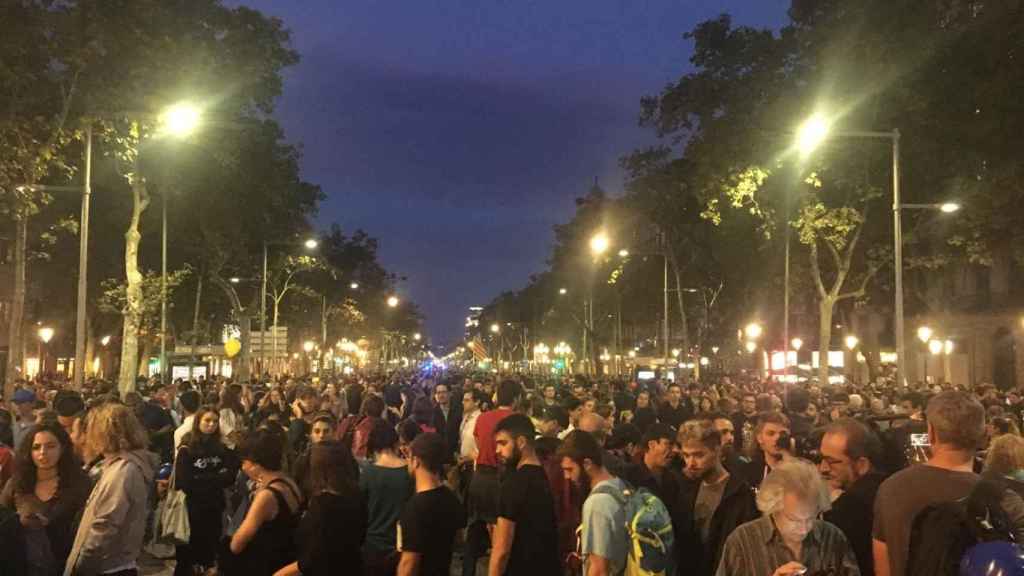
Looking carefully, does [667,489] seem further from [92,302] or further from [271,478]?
[92,302]

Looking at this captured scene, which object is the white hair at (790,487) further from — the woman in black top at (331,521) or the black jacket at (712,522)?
the woman in black top at (331,521)

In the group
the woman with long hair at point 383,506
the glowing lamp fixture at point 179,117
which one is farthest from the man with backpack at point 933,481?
the glowing lamp fixture at point 179,117

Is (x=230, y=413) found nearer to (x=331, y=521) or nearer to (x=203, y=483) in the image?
(x=203, y=483)

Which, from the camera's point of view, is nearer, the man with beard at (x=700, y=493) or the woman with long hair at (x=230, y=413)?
the man with beard at (x=700, y=493)

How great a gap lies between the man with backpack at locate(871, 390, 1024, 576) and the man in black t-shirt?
2469 millimetres

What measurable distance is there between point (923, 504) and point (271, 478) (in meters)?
3.55

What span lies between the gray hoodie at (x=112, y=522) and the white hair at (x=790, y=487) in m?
3.71

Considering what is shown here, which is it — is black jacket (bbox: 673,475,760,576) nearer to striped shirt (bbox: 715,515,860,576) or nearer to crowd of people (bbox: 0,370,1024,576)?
crowd of people (bbox: 0,370,1024,576)

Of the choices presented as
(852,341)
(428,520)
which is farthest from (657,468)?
(852,341)

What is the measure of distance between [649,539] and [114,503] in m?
3.01

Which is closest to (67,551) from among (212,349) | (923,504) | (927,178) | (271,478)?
(271,478)

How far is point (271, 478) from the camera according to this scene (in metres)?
6.49

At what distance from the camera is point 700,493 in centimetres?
676

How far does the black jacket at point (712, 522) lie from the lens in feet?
18.5
